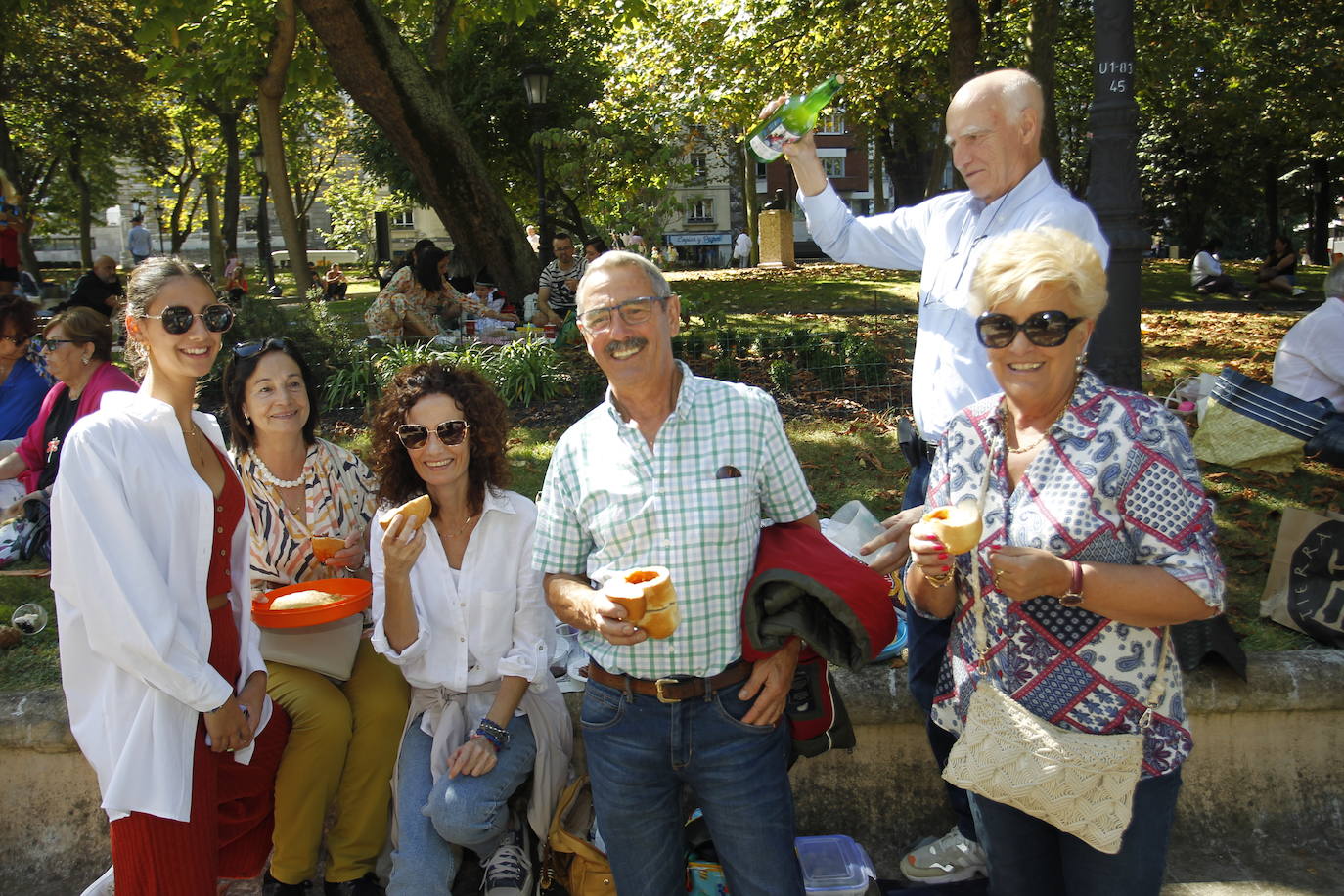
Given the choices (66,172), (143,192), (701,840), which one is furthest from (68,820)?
(143,192)

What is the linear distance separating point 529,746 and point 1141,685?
78.5 inches

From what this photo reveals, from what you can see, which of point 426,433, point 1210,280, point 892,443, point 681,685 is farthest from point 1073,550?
point 1210,280

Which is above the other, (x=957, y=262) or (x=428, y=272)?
(x=428, y=272)

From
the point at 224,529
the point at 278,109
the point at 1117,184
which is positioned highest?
the point at 278,109

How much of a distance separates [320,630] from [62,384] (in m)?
3.34

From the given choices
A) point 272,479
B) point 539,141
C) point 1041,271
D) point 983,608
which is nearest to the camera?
point 1041,271

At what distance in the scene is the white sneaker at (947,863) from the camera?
11.0 ft

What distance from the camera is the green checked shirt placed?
265cm

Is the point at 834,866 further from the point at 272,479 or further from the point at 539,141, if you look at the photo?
the point at 539,141

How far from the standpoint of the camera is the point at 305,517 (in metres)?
A: 3.93

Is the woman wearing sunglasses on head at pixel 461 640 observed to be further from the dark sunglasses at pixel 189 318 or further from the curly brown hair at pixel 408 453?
the dark sunglasses at pixel 189 318

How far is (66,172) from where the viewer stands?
1528 inches

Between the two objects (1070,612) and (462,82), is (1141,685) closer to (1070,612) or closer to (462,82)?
(1070,612)

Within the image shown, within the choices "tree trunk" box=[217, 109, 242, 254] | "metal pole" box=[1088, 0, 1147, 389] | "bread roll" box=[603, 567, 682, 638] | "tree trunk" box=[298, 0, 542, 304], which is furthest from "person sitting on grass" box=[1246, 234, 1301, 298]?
"tree trunk" box=[217, 109, 242, 254]
